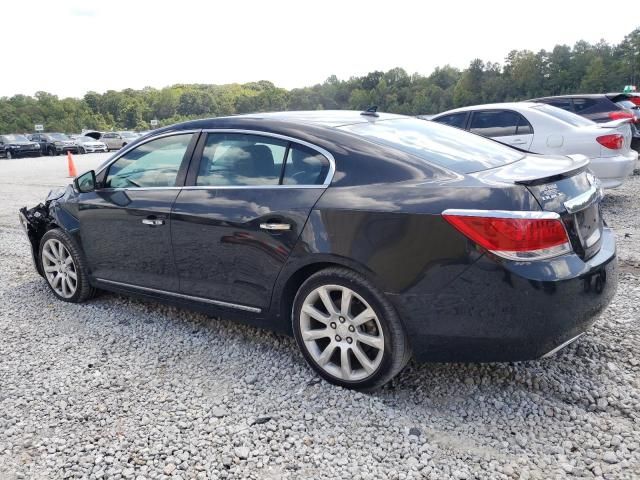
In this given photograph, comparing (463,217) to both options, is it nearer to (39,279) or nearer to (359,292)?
(359,292)

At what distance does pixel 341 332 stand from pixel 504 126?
6.08 m

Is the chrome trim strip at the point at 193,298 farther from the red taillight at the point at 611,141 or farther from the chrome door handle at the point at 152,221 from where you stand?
the red taillight at the point at 611,141

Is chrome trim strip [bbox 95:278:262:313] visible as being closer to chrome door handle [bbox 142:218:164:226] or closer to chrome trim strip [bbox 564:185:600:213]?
chrome door handle [bbox 142:218:164:226]

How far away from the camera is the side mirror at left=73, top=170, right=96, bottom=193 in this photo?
14.4 feet

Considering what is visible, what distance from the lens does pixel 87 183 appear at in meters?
4.45

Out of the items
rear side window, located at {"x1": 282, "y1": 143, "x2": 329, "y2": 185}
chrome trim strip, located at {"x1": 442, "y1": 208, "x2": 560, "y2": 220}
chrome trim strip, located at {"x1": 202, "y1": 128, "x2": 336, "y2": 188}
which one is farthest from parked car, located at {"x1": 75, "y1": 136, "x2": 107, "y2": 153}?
chrome trim strip, located at {"x1": 442, "y1": 208, "x2": 560, "y2": 220}

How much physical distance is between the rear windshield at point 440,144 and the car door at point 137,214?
131cm

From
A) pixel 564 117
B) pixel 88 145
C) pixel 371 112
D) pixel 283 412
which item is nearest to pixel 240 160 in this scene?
pixel 371 112

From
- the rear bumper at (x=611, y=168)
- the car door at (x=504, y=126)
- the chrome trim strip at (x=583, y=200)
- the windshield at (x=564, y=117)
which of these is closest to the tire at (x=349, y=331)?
the chrome trim strip at (x=583, y=200)

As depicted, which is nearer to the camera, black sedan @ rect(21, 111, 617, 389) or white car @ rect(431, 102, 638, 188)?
black sedan @ rect(21, 111, 617, 389)

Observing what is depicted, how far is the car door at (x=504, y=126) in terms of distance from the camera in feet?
25.7

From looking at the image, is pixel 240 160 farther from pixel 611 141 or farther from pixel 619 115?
pixel 619 115

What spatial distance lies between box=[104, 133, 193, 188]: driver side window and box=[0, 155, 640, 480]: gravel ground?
1.11m

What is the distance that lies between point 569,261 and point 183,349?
250cm
